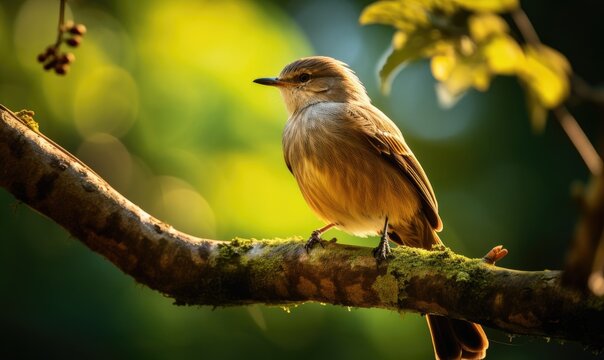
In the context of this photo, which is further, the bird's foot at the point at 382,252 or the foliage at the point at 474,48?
the bird's foot at the point at 382,252

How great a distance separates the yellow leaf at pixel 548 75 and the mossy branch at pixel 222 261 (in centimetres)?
140

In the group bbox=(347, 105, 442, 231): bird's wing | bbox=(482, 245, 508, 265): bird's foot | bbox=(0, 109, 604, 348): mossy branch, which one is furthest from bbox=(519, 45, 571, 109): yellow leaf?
bbox=(347, 105, 442, 231): bird's wing

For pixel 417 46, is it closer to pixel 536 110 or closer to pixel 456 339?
pixel 536 110

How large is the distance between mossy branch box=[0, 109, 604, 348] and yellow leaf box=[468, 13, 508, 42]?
1389 millimetres

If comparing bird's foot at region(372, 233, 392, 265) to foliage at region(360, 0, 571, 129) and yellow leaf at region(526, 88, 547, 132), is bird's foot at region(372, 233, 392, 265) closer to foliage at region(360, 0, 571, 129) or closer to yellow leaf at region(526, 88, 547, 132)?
foliage at region(360, 0, 571, 129)

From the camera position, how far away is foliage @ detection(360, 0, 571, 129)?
1550 millimetres

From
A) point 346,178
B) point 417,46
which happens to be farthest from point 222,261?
point 417,46

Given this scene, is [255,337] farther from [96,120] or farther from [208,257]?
[208,257]

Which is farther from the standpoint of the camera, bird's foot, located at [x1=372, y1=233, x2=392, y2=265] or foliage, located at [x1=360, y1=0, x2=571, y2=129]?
bird's foot, located at [x1=372, y1=233, x2=392, y2=265]

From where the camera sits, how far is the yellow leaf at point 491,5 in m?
1.57

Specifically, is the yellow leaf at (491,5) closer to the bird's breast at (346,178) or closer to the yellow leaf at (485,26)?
the yellow leaf at (485,26)

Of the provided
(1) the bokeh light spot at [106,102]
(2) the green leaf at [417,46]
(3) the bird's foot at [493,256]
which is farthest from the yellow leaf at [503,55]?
(1) the bokeh light spot at [106,102]

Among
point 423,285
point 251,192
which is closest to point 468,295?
point 423,285

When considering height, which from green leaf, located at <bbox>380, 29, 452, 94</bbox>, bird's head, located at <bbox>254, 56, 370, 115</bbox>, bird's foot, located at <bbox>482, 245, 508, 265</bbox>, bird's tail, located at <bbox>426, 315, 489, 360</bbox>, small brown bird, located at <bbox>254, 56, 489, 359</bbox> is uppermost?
bird's head, located at <bbox>254, 56, 370, 115</bbox>
